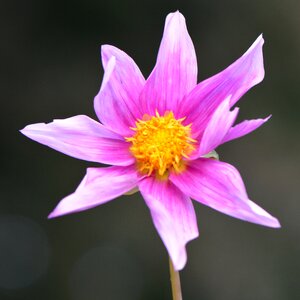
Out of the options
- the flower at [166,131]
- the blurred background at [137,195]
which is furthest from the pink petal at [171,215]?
the blurred background at [137,195]

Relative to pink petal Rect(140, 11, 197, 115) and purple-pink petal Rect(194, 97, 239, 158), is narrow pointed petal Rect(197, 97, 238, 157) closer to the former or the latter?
purple-pink petal Rect(194, 97, 239, 158)

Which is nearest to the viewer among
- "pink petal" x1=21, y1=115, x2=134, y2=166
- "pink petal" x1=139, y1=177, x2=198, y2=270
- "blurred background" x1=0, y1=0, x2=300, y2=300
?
"pink petal" x1=139, y1=177, x2=198, y2=270

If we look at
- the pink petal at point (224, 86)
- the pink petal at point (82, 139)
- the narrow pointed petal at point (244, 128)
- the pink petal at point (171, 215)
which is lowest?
the pink petal at point (171, 215)

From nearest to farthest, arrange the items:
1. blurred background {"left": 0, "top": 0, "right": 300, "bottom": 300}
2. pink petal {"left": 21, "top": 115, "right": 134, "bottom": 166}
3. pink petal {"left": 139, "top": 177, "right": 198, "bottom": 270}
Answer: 1. pink petal {"left": 139, "top": 177, "right": 198, "bottom": 270}
2. pink petal {"left": 21, "top": 115, "right": 134, "bottom": 166}
3. blurred background {"left": 0, "top": 0, "right": 300, "bottom": 300}

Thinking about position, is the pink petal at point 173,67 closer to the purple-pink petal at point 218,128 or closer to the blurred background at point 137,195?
the purple-pink petal at point 218,128

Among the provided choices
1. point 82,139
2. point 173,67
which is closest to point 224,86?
point 173,67

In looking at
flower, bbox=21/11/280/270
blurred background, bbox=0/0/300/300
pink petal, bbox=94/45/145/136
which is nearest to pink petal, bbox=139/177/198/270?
flower, bbox=21/11/280/270

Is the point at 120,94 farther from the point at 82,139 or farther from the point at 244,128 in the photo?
the point at 244,128
